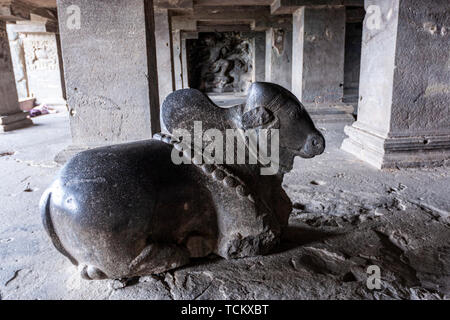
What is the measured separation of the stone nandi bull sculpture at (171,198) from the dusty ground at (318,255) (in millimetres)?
94

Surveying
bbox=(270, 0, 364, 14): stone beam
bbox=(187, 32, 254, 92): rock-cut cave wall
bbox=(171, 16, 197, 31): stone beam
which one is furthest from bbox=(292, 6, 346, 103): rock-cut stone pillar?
bbox=(187, 32, 254, 92): rock-cut cave wall

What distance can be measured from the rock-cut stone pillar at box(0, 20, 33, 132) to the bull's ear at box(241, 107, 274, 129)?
21.3ft

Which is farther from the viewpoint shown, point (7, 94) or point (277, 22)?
point (277, 22)

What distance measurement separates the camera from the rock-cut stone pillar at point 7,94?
684cm

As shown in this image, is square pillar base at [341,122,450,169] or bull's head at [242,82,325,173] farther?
square pillar base at [341,122,450,169]

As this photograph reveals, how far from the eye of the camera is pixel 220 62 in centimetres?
1914

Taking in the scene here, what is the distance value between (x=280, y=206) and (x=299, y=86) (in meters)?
5.37

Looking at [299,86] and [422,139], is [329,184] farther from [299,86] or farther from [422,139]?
[299,86]

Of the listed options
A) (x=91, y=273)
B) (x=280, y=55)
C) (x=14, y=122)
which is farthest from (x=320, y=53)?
(x=91, y=273)

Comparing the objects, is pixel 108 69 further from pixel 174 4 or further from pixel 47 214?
pixel 174 4

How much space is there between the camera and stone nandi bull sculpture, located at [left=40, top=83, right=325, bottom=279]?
145 cm

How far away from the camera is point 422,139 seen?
3471 millimetres

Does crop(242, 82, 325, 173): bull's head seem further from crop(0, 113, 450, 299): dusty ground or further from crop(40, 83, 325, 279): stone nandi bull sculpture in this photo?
crop(0, 113, 450, 299): dusty ground

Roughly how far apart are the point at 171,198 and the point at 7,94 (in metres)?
7.02
